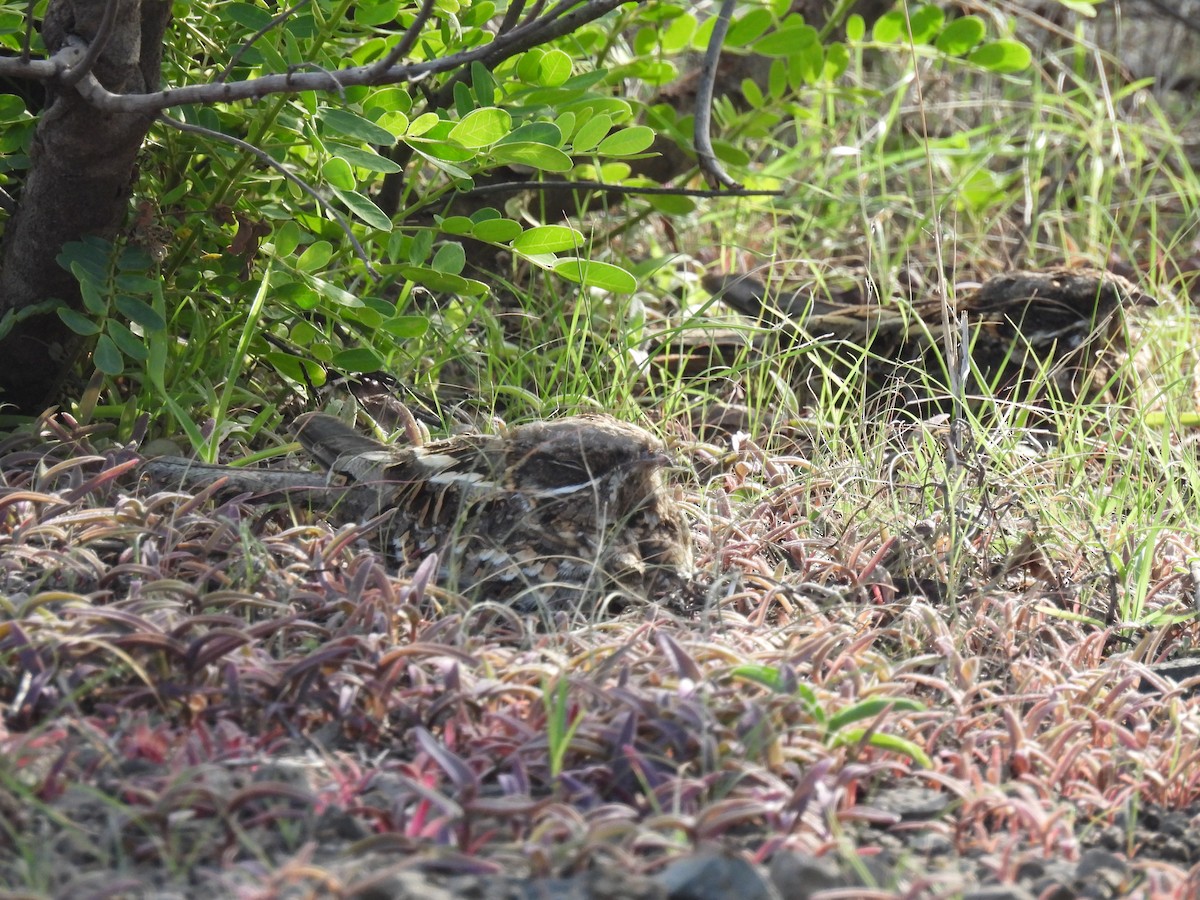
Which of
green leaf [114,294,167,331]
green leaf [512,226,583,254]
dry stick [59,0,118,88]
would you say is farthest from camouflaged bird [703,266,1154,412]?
dry stick [59,0,118,88]

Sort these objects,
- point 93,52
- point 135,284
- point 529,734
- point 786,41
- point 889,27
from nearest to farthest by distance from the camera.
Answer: point 529,734
point 93,52
point 135,284
point 786,41
point 889,27

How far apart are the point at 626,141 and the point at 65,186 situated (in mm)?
1102

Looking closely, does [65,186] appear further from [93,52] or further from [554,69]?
[554,69]

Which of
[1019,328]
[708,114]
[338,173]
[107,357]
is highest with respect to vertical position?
[708,114]

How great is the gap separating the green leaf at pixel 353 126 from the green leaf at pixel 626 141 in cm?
56

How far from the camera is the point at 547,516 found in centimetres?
213

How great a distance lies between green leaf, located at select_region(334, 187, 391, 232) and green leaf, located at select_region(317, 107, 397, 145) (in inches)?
5.8

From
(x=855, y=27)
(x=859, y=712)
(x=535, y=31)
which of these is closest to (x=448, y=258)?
(x=535, y=31)

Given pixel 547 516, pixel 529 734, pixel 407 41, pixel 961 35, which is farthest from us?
pixel 961 35

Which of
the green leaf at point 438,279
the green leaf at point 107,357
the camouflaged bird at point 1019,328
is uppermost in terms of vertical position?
the green leaf at point 438,279

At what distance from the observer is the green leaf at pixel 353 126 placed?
2.24 metres

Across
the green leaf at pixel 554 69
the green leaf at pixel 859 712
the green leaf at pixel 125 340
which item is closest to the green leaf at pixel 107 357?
the green leaf at pixel 125 340

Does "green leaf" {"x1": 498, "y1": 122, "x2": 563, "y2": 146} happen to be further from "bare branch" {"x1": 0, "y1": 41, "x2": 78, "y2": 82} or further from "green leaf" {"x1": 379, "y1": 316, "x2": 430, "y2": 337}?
"bare branch" {"x1": 0, "y1": 41, "x2": 78, "y2": 82}

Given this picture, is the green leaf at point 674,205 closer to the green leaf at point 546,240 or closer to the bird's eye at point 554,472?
the green leaf at point 546,240
